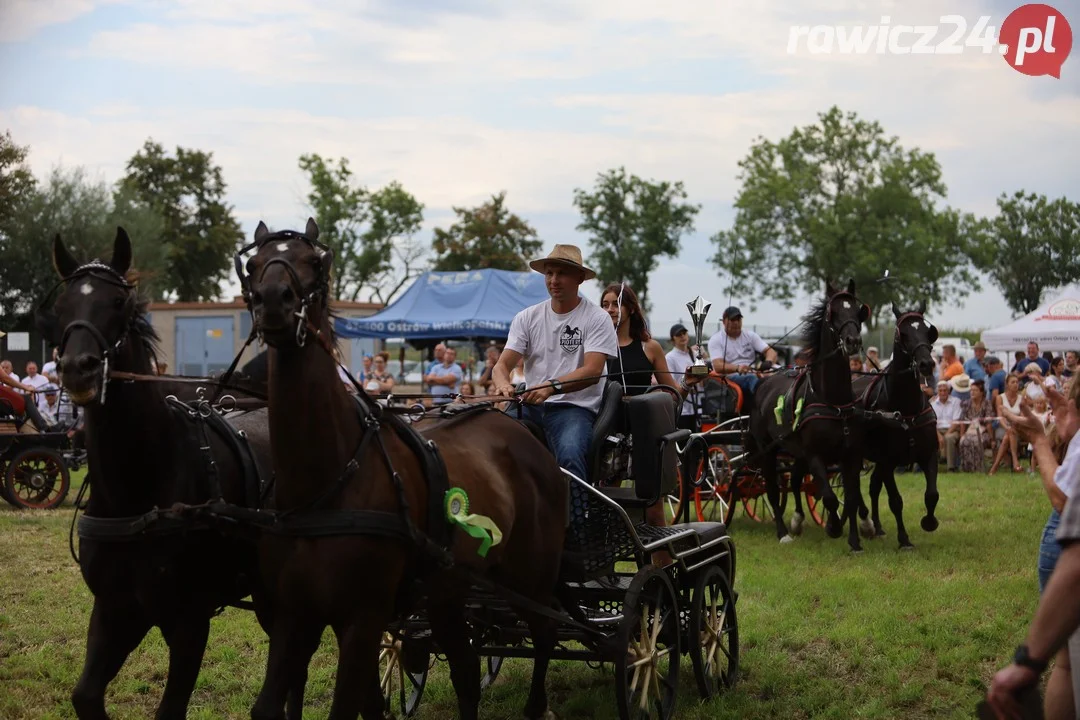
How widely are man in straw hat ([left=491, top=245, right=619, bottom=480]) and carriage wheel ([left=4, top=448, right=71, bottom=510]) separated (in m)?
10.0

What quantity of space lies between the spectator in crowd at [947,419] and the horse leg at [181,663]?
51.4ft

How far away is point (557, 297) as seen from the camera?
20.4 ft

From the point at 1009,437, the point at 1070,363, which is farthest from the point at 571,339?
the point at 1070,363

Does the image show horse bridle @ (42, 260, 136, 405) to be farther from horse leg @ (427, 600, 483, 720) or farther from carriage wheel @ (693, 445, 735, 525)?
carriage wheel @ (693, 445, 735, 525)

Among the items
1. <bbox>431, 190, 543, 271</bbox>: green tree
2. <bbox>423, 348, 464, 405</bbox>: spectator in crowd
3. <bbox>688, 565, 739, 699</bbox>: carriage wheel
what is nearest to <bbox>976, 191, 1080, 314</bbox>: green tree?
<bbox>431, 190, 543, 271</bbox>: green tree

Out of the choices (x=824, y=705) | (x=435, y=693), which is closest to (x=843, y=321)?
(x=824, y=705)

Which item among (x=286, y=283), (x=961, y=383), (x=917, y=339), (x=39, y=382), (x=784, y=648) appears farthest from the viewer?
(x=39, y=382)

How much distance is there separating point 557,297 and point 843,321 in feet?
16.9

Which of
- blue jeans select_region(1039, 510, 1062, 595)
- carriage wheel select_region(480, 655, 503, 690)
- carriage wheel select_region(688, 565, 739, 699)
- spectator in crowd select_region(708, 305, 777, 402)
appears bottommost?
carriage wheel select_region(480, 655, 503, 690)

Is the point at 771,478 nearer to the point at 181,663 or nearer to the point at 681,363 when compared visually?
the point at 681,363

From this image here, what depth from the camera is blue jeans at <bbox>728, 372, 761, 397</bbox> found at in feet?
42.9

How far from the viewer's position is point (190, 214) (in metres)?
52.8

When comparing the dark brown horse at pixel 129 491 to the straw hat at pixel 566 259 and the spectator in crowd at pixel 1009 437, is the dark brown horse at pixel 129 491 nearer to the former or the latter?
the straw hat at pixel 566 259

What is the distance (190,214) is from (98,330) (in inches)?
2006
